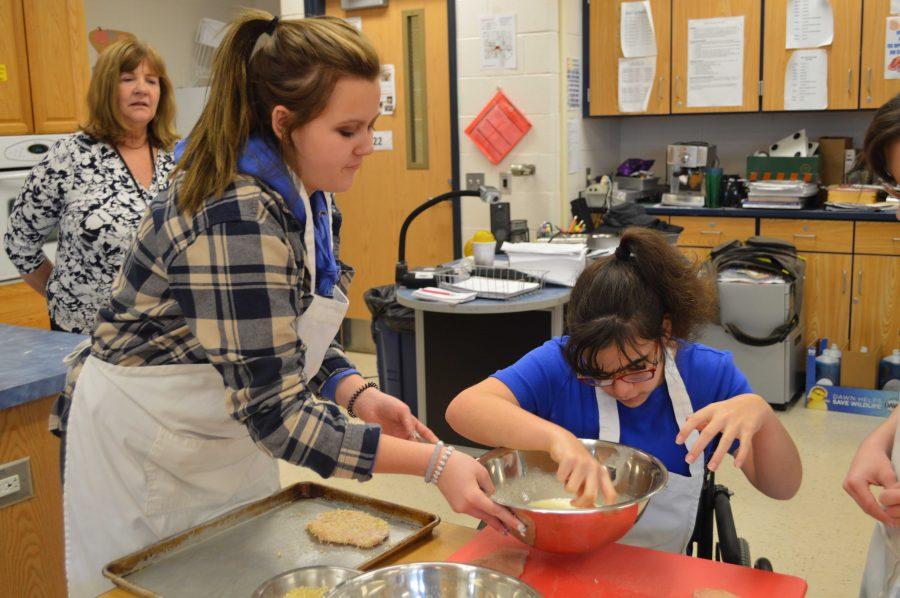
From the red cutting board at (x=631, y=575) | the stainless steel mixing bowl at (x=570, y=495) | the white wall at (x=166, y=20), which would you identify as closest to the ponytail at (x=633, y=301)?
the stainless steel mixing bowl at (x=570, y=495)

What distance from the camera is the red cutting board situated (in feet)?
3.89

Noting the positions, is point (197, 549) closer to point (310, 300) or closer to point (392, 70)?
point (310, 300)

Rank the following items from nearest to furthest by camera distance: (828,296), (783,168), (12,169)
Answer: (12,169) < (828,296) < (783,168)

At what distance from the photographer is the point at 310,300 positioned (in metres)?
1.34

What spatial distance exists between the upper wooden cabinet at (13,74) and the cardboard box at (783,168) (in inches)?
145

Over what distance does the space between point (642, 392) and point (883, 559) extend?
0.46 meters

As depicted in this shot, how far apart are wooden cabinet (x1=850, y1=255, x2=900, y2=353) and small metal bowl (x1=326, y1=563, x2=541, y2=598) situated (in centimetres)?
387

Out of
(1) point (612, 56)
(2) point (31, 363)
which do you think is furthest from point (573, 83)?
(2) point (31, 363)

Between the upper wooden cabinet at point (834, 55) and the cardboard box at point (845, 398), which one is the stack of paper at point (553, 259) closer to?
the cardboard box at point (845, 398)

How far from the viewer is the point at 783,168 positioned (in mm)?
4691

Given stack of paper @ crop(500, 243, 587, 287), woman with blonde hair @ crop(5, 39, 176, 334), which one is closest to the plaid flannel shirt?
woman with blonde hair @ crop(5, 39, 176, 334)

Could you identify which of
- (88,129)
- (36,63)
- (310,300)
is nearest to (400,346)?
(88,129)

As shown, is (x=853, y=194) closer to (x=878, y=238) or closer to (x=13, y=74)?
(x=878, y=238)

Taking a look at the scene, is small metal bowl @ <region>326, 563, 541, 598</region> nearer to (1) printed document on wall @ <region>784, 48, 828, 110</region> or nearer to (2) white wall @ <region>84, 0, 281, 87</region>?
(1) printed document on wall @ <region>784, 48, 828, 110</region>
